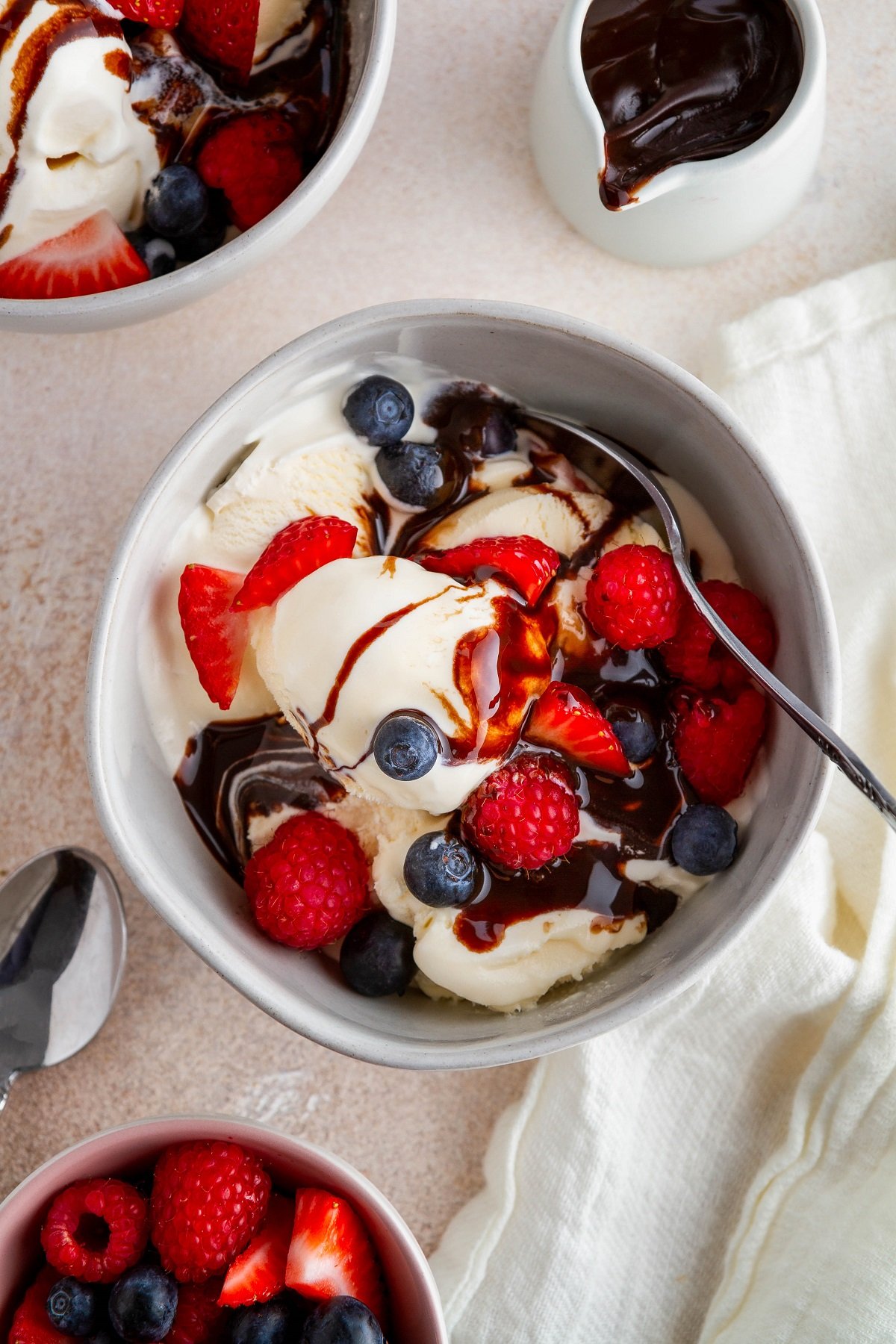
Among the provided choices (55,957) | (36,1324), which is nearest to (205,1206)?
(36,1324)

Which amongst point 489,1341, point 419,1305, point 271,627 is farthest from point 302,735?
point 489,1341

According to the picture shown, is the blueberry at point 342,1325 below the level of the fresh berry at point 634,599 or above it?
below

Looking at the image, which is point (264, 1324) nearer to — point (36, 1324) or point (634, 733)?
point (36, 1324)

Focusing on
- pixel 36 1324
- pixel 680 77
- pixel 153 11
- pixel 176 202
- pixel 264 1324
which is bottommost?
pixel 36 1324

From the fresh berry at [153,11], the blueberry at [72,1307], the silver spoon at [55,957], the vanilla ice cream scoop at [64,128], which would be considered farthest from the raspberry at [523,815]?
the fresh berry at [153,11]

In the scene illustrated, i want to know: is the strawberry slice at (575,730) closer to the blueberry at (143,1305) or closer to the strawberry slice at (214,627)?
the strawberry slice at (214,627)

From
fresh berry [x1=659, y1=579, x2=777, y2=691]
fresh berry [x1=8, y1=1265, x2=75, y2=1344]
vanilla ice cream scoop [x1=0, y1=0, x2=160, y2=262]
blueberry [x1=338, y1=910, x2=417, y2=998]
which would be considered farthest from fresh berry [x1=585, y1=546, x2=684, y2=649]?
fresh berry [x1=8, y1=1265, x2=75, y2=1344]
